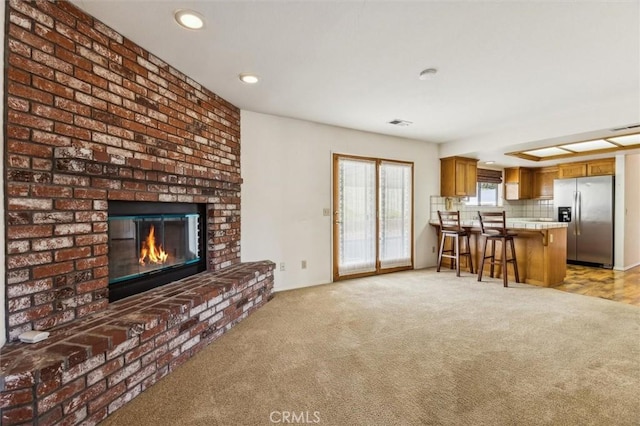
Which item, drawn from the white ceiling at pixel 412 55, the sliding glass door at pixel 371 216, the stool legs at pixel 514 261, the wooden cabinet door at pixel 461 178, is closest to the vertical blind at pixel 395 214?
the sliding glass door at pixel 371 216

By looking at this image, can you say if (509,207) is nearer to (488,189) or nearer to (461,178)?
(488,189)

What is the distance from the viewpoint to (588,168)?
5543 millimetres

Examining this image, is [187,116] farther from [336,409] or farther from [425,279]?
[425,279]

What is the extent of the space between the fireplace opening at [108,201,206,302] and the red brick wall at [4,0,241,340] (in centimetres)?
15

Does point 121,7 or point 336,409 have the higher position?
point 121,7

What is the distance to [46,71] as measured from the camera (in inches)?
63.0

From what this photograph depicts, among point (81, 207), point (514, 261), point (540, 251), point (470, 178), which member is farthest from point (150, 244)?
point (470, 178)

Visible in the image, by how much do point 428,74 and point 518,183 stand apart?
17.3ft

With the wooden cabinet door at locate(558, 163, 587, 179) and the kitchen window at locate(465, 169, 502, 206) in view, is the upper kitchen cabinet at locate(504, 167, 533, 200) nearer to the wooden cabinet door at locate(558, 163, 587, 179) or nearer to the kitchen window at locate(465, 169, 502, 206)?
the kitchen window at locate(465, 169, 502, 206)

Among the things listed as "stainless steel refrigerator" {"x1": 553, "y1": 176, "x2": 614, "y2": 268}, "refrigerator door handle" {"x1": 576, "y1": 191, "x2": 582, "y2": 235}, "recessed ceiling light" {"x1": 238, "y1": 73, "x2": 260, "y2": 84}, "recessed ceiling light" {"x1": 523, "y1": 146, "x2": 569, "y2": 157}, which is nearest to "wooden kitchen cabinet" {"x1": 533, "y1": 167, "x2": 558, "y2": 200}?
"stainless steel refrigerator" {"x1": 553, "y1": 176, "x2": 614, "y2": 268}

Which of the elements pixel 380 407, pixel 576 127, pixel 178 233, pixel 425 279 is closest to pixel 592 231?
pixel 576 127

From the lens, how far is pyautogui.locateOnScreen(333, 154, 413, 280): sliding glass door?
4.36m

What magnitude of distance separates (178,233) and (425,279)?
11.2ft

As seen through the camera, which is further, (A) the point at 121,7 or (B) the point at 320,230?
(B) the point at 320,230
